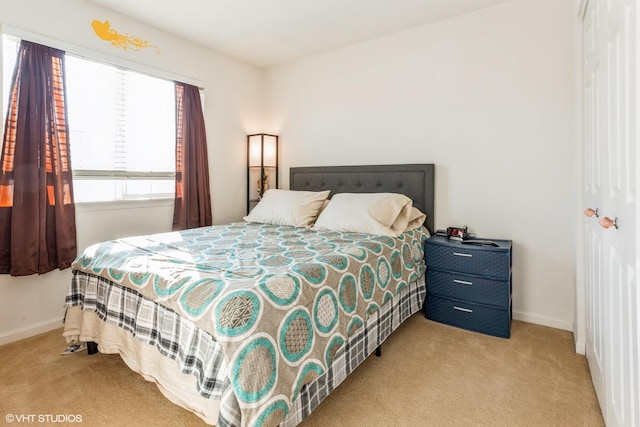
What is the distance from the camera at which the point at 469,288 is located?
2.37m

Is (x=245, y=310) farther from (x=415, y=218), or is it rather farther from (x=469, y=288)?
(x=415, y=218)

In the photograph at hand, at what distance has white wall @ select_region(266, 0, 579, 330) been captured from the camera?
2377 mm

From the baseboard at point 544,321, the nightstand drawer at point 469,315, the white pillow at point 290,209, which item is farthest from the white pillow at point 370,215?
the baseboard at point 544,321

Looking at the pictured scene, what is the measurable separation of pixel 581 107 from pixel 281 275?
2.05 m

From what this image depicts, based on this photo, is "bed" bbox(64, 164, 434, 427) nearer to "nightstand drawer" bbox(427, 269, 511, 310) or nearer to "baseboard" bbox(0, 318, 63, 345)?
"nightstand drawer" bbox(427, 269, 511, 310)

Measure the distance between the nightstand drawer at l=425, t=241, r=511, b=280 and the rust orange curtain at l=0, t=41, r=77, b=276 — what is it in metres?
2.72

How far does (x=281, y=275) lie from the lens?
1403mm

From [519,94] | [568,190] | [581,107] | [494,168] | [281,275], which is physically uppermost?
[519,94]

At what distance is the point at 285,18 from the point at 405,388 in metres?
2.86

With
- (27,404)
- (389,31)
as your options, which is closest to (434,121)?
(389,31)

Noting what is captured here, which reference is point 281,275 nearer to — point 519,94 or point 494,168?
point 494,168

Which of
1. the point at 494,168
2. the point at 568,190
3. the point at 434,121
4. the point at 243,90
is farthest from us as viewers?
the point at 243,90

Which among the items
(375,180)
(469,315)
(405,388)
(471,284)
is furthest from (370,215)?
(405,388)

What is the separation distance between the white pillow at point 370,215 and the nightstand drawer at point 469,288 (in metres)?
0.46
